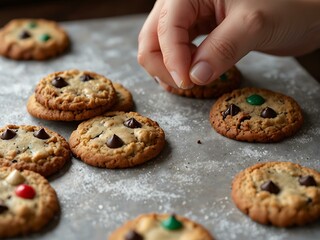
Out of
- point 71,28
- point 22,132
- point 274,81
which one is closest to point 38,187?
point 22,132

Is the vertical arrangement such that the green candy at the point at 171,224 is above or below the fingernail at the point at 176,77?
below

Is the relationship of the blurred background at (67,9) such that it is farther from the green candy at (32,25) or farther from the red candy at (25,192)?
the red candy at (25,192)

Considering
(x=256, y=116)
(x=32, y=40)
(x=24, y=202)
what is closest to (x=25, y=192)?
(x=24, y=202)

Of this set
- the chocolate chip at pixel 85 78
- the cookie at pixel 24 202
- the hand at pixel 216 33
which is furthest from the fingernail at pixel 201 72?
the cookie at pixel 24 202

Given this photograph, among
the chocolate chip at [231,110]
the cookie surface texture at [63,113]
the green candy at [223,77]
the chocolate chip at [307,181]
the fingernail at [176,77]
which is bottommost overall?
the cookie surface texture at [63,113]

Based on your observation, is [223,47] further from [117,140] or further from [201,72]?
[117,140]

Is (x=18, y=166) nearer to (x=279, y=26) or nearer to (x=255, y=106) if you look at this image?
(x=255, y=106)
